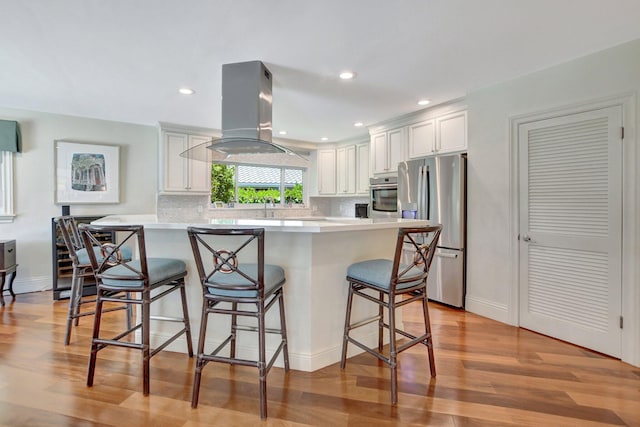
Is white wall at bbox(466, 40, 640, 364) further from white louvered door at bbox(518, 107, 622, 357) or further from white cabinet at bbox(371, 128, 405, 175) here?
white cabinet at bbox(371, 128, 405, 175)

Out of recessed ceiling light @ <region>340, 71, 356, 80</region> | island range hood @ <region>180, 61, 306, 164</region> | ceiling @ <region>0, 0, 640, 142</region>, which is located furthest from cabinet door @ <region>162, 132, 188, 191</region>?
recessed ceiling light @ <region>340, 71, 356, 80</region>

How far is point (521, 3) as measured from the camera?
6.17 ft

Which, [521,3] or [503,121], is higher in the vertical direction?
[521,3]

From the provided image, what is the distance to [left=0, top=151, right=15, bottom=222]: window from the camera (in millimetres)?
3895

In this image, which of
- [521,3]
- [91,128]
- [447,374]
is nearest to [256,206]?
[91,128]

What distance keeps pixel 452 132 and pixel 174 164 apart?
3672 mm

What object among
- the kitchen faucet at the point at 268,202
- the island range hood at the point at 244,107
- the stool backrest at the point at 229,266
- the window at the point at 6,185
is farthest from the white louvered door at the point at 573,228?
the window at the point at 6,185

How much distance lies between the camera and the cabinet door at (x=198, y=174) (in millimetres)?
4738

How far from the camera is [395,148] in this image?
173 inches

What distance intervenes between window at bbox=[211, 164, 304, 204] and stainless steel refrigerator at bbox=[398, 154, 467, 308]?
8.95 feet

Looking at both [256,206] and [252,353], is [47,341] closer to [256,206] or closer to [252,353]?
[252,353]

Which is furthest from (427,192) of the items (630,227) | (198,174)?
(198,174)

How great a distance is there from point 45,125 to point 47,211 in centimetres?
108

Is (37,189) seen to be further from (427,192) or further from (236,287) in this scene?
(427,192)
